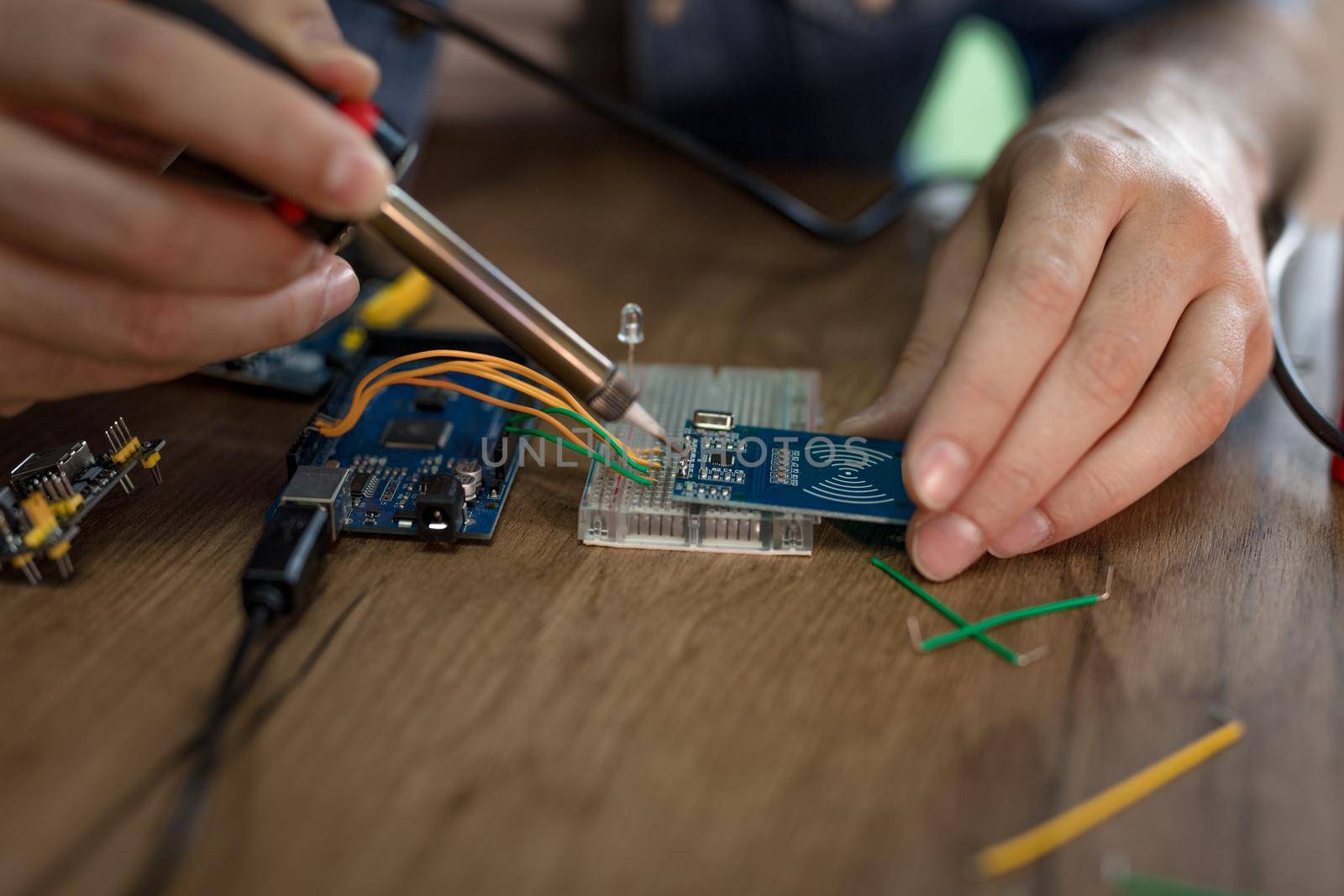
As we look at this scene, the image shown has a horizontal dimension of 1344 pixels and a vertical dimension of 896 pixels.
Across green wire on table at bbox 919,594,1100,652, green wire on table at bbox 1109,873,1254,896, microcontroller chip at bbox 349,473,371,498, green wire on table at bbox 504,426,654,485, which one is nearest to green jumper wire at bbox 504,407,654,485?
green wire on table at bbox 504,426,654,485

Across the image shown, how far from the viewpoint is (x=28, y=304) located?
0.49 meters

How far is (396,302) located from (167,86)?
1.38ft

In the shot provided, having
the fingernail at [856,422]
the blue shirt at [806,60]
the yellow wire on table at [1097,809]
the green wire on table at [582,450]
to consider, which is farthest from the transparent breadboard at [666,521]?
the blue shirt at [806,60]

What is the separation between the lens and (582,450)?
649mm

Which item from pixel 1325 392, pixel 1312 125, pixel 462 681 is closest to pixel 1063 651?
pixel 462 681

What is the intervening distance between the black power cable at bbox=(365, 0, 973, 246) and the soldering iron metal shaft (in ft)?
1.43

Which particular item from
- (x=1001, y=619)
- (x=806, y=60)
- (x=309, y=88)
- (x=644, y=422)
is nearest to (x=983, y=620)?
(x=1001, y=619)

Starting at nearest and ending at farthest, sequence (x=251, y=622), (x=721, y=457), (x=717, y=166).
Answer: (x=251, y=622) < (x=721, y=457) < (x=717, y=166)

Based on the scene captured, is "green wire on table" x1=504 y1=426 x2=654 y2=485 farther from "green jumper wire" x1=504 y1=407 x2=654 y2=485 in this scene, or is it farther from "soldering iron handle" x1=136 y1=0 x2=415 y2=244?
"soldering iron handle" x1=136 y1=0 x2=415 y2=244

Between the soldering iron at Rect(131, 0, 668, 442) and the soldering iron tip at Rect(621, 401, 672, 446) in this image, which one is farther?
the soldering iron tip at Rect(621, 401, 672, 446)

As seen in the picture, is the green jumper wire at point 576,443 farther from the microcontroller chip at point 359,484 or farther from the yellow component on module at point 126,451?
the yellow component on module at point 126,451

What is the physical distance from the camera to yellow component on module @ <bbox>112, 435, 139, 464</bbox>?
61cm

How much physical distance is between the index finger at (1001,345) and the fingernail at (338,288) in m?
0.37

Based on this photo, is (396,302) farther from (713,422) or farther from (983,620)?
(983,620)
